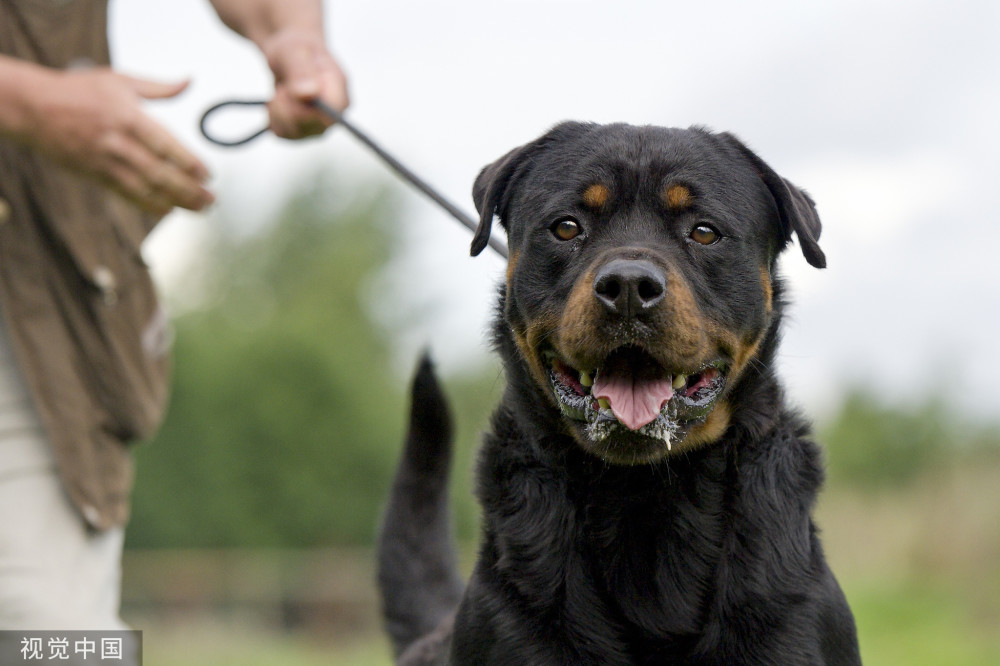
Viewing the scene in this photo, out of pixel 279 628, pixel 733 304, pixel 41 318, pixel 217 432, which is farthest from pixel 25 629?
pixel 217 432

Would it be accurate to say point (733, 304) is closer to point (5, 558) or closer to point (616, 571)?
point (616, 571)

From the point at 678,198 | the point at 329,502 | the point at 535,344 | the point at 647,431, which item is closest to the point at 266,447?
the point at 329,502

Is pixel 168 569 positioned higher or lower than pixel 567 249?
lower

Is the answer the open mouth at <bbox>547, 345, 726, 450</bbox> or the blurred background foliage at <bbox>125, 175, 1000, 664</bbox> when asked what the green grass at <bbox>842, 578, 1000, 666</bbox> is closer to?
the blurred background foliage at <bbox>125, 175, 1000, 664</bbox>

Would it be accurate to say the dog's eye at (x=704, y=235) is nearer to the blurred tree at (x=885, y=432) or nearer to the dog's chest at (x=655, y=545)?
the dog's chest at (x=655, y=545)

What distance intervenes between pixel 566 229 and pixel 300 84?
1.06 metres

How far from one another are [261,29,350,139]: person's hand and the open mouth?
1268 mm

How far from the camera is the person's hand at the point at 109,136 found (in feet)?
9.80

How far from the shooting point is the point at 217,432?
24344mm

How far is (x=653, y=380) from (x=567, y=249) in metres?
0.45

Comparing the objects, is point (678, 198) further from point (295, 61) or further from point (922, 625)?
point (922, 625)

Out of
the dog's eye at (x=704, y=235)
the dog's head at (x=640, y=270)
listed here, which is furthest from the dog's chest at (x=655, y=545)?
the dog's eye at (x=704, y=235)

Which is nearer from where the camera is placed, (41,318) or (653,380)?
(653,380)

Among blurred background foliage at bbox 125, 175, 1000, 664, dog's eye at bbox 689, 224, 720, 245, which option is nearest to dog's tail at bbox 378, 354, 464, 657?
dog's eye at bbox 689, 224, 720, 245
